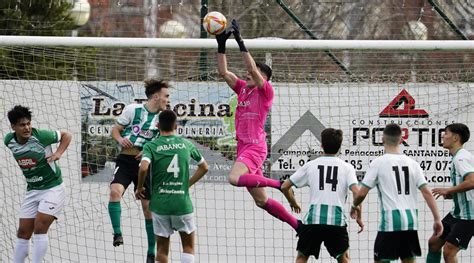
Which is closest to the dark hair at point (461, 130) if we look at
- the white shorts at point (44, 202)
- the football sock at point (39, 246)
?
the white shorts at point (44, 202)

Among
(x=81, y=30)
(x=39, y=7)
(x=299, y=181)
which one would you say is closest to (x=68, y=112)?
(x=299, y=181)

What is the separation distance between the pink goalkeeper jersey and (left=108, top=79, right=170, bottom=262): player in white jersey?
102 centimetres

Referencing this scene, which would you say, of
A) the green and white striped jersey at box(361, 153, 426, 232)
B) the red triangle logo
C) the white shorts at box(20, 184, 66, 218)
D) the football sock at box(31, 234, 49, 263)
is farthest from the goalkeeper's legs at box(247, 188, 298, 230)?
the red triangle logo

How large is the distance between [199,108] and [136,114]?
150cm

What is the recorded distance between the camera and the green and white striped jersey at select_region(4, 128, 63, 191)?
12641 millimetres

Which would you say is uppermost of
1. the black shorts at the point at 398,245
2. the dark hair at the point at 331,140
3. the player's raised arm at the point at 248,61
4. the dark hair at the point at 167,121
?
the player's raised arm at the point at 248,61

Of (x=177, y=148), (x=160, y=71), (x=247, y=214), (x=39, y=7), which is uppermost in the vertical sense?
(x=39, y=7)

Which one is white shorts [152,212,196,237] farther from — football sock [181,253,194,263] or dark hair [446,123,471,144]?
dark hair [446,123,471,144]

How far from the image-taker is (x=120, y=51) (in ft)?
52.6

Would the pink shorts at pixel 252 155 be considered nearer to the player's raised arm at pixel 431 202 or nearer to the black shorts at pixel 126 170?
the black shorts at pixel 126 170

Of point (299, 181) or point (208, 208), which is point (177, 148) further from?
point (208, 208)

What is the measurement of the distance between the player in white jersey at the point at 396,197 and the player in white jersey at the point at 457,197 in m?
0.94

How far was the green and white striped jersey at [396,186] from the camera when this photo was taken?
439 inches

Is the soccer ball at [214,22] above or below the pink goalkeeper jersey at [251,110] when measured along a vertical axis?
above
